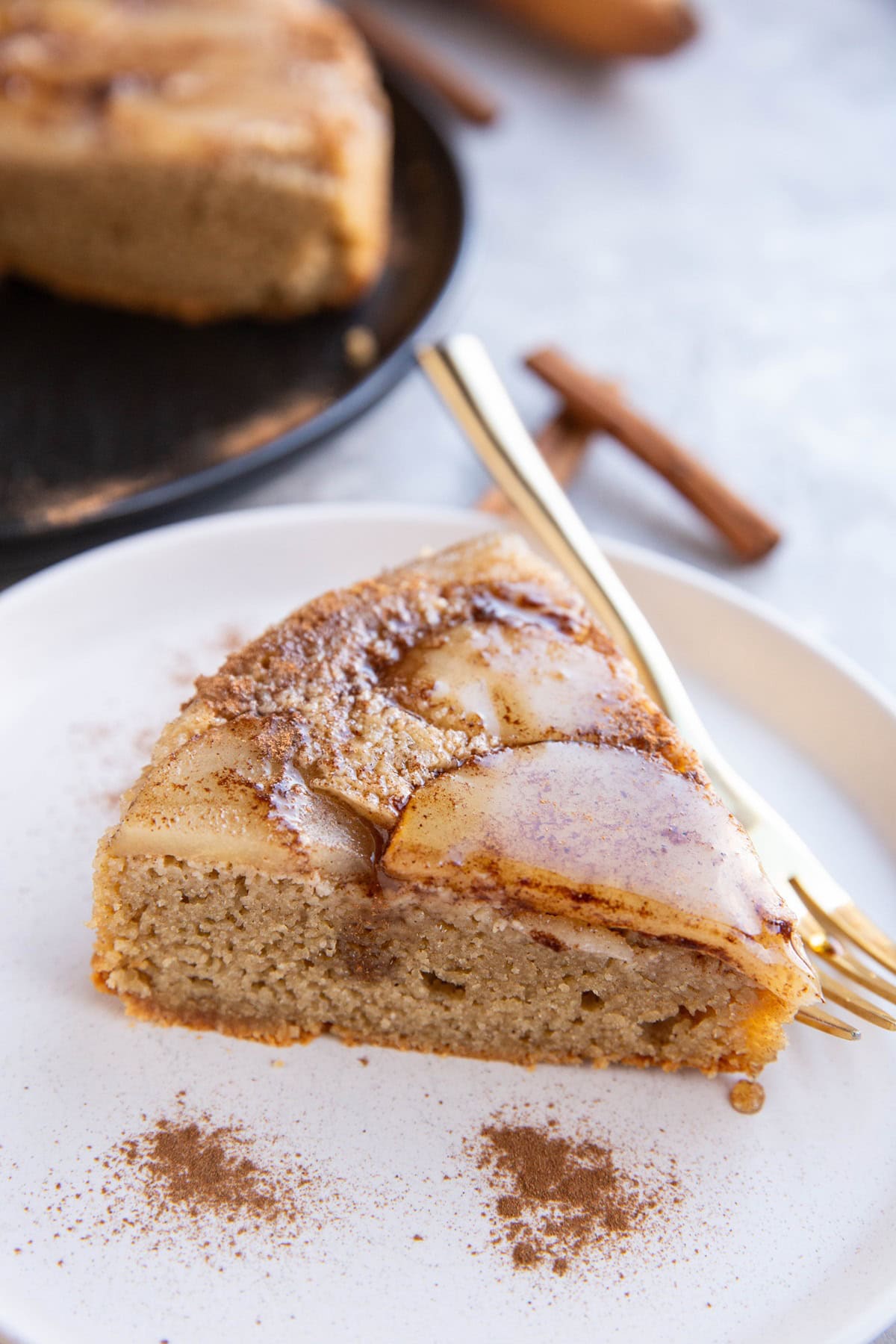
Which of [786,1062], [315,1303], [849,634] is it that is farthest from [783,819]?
[315,1303]

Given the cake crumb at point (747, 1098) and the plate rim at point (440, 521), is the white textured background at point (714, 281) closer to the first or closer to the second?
A: the plate rim at point (440, 521)

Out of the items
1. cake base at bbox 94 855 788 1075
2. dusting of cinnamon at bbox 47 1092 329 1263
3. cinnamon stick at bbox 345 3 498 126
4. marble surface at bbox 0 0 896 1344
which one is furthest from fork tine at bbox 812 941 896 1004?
cinnamon stick at bbox 345 3 498 126

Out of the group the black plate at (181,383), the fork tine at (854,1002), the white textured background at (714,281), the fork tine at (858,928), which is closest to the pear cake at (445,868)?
the fork tine at (854,1002)

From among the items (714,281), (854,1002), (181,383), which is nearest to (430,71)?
(714,281)

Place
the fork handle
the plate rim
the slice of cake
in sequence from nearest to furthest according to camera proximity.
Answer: the fork handle
the plate rim
the slice of cake

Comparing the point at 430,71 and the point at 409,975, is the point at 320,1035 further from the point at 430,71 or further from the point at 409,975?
the point at 430,71

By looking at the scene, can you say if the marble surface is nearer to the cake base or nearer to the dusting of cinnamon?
the cake base

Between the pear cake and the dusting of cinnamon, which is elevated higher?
the pear cake

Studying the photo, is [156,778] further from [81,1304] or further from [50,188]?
[50,188]

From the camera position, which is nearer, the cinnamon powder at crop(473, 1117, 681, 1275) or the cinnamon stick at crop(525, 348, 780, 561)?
the cinnamon powder at crop(473, 1117, 681, 1275)
